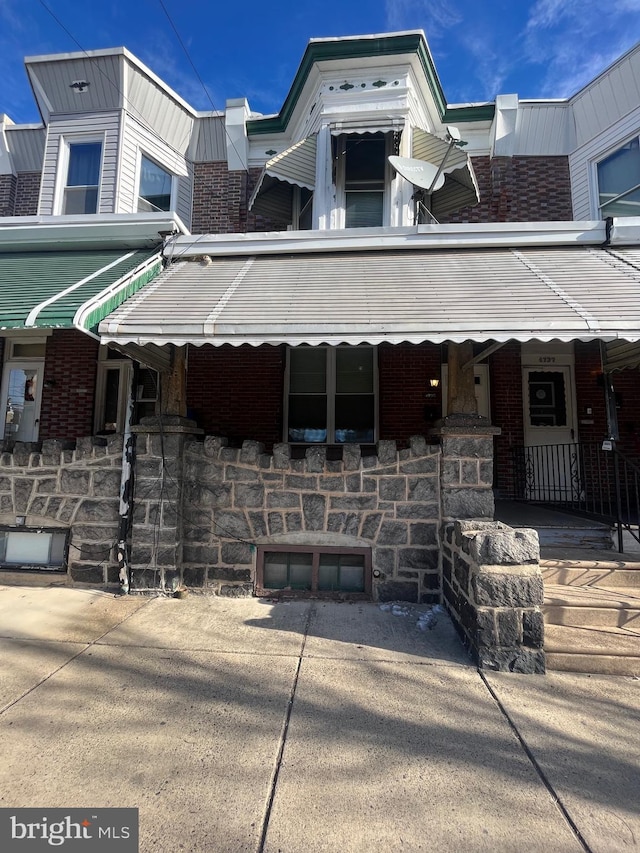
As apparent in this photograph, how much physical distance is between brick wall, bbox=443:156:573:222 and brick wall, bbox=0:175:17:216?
9210 mm

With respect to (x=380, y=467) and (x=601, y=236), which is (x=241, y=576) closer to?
(x=380, y=467)

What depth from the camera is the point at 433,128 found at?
8.52 meters

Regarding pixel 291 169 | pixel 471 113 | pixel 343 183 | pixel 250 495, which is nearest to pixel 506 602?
pixel 250 495

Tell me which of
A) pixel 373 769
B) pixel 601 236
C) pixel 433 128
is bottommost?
pixel 373 769

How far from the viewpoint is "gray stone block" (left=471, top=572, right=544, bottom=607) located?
3.33 meters

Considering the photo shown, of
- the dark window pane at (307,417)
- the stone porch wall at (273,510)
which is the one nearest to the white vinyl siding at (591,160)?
the dark window pane at (307,417)

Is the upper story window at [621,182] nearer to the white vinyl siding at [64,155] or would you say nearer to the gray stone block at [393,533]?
the gray stone block at [393,533]

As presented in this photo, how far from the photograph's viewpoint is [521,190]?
8.55 m

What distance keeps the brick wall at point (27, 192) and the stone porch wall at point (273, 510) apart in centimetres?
800

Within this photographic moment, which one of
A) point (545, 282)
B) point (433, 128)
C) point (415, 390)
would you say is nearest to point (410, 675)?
point (545, 282)

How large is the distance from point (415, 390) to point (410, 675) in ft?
16.7

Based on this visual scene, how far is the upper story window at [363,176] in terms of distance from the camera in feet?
24.9

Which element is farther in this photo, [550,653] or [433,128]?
[433,128]

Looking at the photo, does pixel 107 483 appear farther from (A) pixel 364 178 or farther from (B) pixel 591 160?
(B) pixel 591 160
